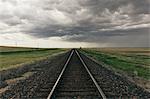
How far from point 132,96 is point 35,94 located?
3.79m

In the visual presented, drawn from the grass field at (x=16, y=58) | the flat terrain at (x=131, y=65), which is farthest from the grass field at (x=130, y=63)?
the grass field at (x=16, y=58)

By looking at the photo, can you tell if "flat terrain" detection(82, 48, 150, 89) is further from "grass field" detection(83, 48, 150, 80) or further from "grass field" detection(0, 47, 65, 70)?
"grass field" detection(0, 47, 65, 70)

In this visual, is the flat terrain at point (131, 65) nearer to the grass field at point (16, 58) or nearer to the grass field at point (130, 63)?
the grass field at point (130, 63)

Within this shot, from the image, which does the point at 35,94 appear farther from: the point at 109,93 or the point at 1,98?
the point at 109,93

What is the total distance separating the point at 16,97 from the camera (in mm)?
9578

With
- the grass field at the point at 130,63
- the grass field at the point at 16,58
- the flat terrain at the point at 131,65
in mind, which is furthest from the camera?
the grass field at the point at 16,58

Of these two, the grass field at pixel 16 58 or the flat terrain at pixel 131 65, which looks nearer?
the flat terrain at pixel 131 65

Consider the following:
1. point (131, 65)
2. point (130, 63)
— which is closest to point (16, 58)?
point (130, 63)

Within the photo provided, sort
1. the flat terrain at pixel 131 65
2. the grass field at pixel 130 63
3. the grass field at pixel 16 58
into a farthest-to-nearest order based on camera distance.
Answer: the grass field at pixel 16 58 < the grass field at pixel 130 63 < the flat terrain at pixel 131 65

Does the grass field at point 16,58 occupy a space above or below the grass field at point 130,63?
above

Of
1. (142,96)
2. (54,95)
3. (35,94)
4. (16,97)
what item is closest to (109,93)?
(142,96)

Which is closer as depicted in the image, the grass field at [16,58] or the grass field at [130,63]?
the grass field at [130,63]

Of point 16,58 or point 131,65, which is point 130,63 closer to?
point 131,65

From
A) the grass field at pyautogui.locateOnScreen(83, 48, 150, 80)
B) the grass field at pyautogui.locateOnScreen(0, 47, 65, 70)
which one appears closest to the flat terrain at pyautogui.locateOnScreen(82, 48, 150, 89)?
the grass field at pyautogui.locateOnScreen(83, 48, 150, 80)
